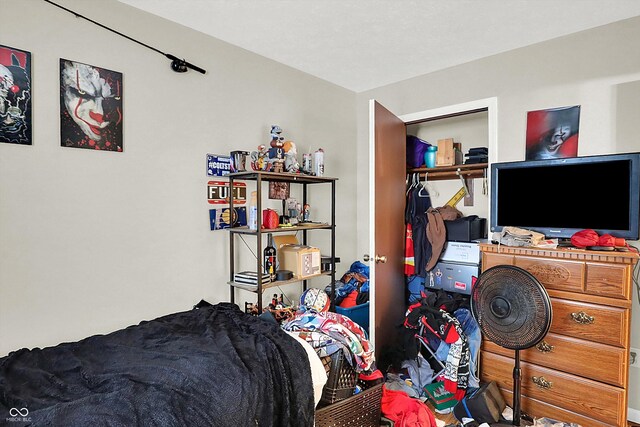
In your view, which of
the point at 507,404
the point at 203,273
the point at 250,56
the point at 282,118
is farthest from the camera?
the point at 282,118

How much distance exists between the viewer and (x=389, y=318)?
277cm

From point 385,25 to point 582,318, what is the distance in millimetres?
2111

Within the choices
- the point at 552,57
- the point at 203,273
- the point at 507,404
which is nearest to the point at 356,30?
the point at 552,57

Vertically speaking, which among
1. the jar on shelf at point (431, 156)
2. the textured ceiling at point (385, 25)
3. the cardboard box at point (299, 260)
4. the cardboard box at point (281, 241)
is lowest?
the cardboard box at point (299, 260)

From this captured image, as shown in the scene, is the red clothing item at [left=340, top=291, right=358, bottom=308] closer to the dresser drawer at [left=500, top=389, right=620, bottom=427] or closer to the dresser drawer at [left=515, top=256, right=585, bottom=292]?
the dresser drawer at [left=500, top=389, right=620, bottom=427]

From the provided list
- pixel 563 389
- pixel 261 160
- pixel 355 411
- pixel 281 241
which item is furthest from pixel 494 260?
pixel 261 160

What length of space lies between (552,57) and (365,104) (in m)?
1.61

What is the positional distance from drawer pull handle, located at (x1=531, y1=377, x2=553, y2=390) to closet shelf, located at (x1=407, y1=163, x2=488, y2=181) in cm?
158

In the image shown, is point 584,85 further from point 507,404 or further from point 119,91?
point 119,91

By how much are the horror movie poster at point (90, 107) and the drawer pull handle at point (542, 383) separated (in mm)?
2827

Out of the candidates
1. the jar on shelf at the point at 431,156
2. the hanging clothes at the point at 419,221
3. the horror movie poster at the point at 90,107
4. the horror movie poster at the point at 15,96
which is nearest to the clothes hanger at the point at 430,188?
the hanging clothes at the point at 419,221

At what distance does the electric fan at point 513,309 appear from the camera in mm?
1776

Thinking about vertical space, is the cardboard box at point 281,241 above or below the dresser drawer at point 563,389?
above

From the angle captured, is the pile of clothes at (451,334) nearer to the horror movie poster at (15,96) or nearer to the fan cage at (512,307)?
the fan cage at (512,307)
